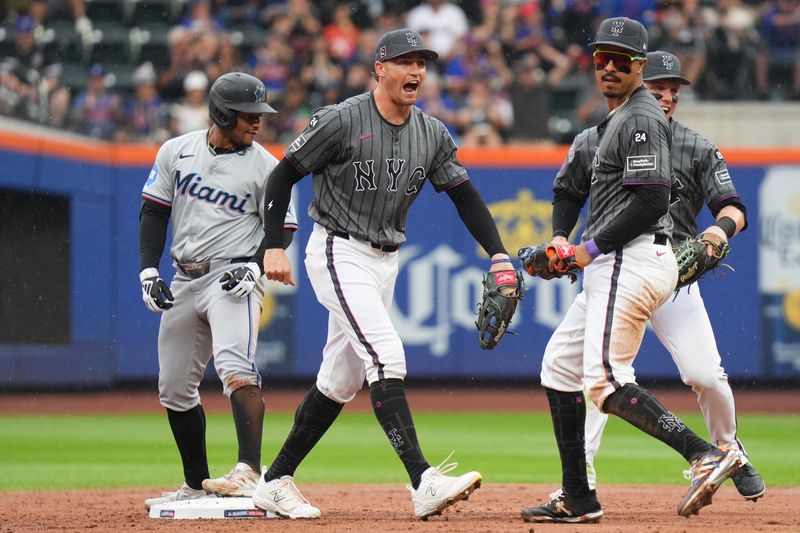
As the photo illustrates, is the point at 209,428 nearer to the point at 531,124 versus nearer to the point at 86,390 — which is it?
the point at 86,390

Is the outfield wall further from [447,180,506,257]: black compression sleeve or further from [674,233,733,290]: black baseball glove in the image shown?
[674,233,733,290]: black baseball glove

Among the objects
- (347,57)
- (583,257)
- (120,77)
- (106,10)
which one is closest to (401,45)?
(583,257)

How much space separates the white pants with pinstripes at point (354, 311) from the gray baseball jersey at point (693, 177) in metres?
1.33

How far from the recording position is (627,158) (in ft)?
15.0

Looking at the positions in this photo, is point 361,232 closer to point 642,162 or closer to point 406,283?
point 642,162

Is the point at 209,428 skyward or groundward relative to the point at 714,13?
groundward

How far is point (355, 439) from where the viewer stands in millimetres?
9805

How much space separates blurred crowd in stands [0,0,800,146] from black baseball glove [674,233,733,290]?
333 inches

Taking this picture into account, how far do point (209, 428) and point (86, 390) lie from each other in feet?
10.1

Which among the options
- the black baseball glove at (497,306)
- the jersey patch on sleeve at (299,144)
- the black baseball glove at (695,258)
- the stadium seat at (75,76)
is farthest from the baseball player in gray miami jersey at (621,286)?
the stadium seat at (75,76)

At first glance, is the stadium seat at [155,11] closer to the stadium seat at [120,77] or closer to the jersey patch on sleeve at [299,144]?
the stadium seat at [120,77]

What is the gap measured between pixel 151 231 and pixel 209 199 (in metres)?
0.30

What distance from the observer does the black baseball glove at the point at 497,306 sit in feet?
15.9

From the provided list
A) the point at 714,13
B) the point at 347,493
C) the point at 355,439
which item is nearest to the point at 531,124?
the point at 714,13
